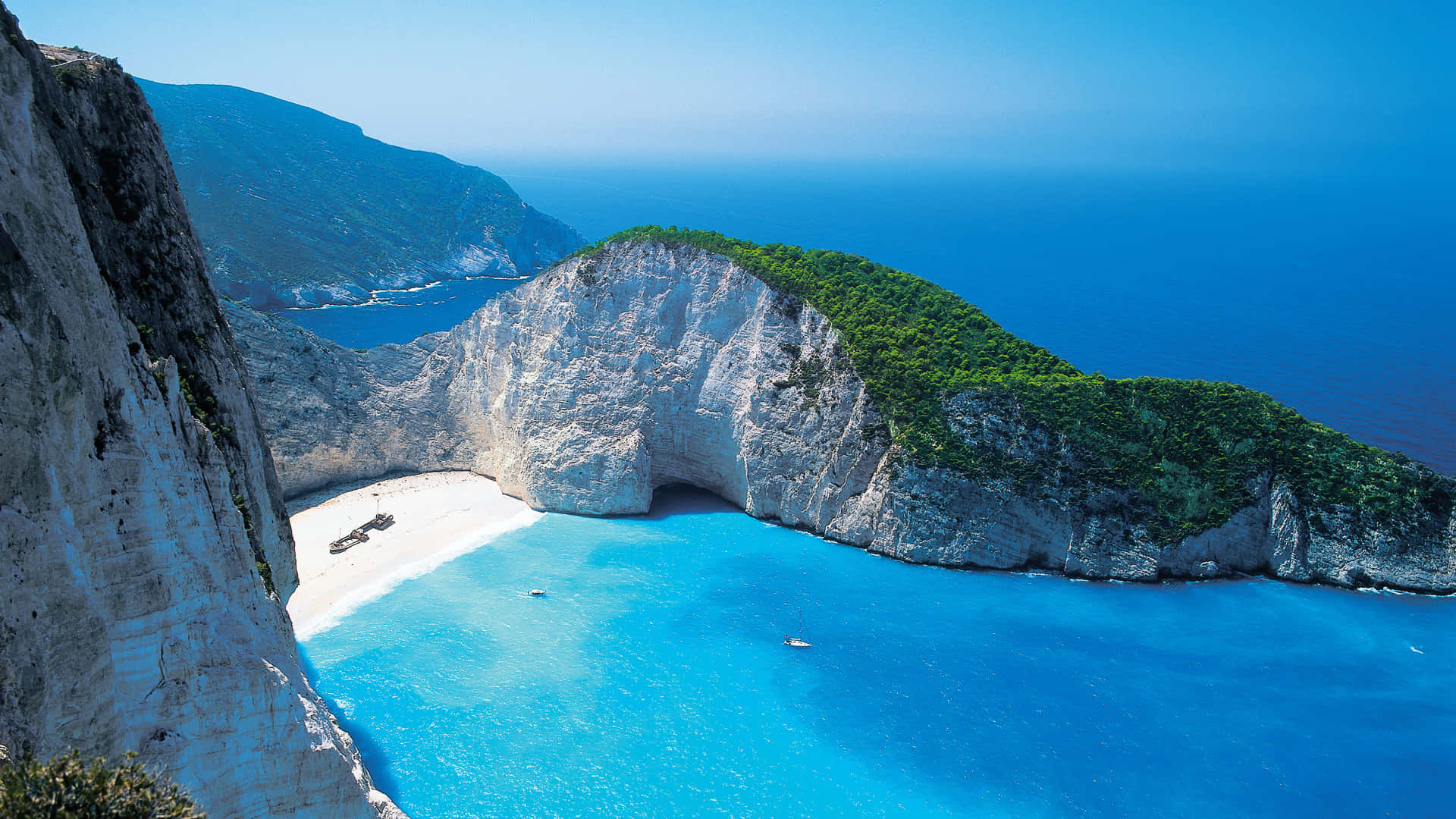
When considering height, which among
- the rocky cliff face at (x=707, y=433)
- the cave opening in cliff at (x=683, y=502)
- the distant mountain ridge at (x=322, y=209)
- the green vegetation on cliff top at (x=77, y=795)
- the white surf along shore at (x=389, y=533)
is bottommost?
the white surf along shore at (x=389, y=533)

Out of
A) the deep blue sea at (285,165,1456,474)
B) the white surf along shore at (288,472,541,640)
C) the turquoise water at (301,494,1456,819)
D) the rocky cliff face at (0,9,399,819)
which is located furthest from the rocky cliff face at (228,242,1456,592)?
the deep blue sea at (285,165,1456,474)

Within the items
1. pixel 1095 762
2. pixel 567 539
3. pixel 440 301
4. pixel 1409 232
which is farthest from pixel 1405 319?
pixel 440 301

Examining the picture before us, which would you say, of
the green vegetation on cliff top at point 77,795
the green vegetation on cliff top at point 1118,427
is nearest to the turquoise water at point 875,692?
the green vegetation on cliff top at point 1118,427

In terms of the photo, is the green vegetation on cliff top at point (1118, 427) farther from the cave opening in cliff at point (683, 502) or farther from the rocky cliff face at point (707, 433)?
the cave opening in cliff at point (683, 502)

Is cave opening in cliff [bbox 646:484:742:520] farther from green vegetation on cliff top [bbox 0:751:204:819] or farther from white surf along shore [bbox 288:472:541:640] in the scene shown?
green vegetation on cliff top [bbox 0:751:204:819]

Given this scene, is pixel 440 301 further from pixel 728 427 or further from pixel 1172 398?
pixel 1172 398

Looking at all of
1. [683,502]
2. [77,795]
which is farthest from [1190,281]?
[77,795]
